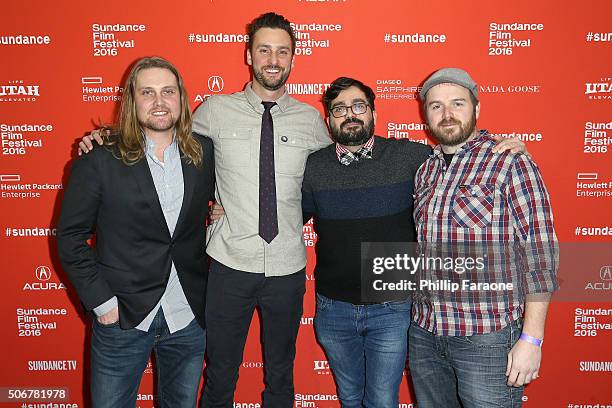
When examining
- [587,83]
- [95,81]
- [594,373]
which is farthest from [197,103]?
[594,373]

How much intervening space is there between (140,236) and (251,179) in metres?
0.62

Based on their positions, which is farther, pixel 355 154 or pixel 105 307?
pixel 355 154

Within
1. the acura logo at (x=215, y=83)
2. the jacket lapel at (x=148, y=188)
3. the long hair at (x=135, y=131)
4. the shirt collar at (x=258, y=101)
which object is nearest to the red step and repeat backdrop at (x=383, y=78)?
the acura logo at (x=215, y=83)

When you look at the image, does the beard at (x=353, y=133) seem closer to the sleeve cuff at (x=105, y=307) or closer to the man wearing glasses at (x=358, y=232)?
the man wearing glasses at (x=358, y=232)

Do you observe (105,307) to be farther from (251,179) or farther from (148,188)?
(251,179)

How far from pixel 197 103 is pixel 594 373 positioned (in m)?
3.00

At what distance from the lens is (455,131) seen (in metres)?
1.92

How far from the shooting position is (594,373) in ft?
9.73

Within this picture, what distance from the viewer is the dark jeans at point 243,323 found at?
2307 millimetres

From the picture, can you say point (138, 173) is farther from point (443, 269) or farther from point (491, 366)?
point (491, 366)

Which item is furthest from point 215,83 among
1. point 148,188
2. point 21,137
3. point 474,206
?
point 474,206

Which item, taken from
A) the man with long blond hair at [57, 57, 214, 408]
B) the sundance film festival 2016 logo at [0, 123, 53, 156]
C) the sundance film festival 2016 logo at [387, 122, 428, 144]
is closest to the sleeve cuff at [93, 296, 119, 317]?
A: the man with long blond hair at [57, 57, 214, 408]

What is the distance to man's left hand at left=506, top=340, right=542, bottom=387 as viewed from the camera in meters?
1.74

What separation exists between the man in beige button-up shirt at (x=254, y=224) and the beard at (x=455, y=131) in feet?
2.35
